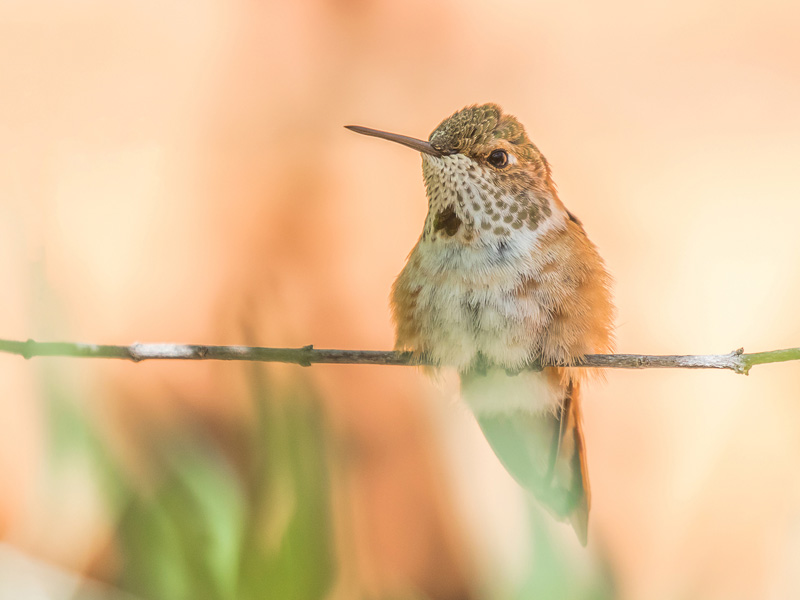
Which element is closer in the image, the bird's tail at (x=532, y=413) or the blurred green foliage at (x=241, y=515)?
the blurred green foliage at (x=241, y=515)

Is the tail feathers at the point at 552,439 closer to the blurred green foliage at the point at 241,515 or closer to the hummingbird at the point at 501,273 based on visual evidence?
the hummingbird at the point at 501,273

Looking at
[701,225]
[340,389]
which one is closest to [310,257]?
[340,389]

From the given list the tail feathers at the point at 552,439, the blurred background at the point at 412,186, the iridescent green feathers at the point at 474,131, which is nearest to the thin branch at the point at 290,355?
the tail feathers at the point at 552,439

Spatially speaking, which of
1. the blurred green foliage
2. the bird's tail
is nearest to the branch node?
the blurred green foliage

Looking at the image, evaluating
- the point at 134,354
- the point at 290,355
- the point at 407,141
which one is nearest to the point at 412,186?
the point at 407,141

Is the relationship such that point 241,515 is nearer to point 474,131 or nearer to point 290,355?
point 290,355

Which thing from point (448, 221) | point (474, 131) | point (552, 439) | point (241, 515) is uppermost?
point (474, 131)

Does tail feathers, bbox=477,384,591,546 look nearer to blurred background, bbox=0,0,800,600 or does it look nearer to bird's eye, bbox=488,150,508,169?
blurred background, bbox=0,0,800,600
